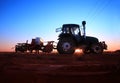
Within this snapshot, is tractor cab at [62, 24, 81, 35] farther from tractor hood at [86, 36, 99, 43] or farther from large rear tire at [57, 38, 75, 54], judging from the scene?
tractor hood at [86, 36, 99, 43]

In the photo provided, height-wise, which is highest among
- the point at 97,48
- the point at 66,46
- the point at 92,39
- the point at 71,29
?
the point at 71,29

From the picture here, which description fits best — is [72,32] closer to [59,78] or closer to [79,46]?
[79,46]

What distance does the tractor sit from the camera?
16516mm

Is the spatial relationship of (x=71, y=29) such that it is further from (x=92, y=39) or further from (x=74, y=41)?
(x=92, y=39)

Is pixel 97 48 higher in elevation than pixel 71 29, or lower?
lower

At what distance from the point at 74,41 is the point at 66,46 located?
706 mm

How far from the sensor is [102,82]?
218 inches

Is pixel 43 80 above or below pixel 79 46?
below

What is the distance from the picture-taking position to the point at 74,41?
16.8 meters

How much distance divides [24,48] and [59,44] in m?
9.93

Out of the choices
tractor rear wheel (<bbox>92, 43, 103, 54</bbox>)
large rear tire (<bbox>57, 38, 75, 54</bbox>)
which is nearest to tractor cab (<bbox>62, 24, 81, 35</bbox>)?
large rear tire (<bbox>57, 38, 75, 54</bbox>)

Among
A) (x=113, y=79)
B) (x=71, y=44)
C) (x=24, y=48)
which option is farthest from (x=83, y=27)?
(x=113, y=79)

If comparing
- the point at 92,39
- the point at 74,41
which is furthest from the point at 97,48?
the point at 74,41

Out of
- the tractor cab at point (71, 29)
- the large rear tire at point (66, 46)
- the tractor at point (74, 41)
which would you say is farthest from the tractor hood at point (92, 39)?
the large rear tire at point (66, 46)
